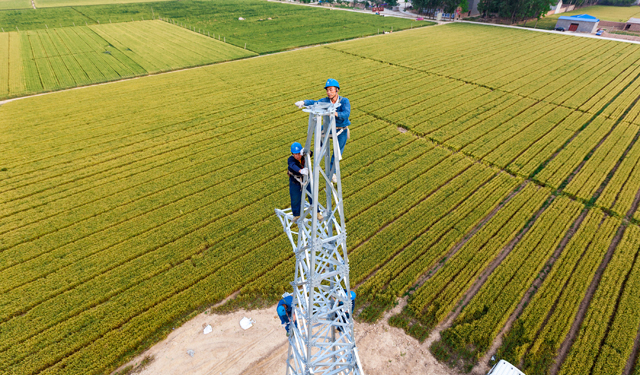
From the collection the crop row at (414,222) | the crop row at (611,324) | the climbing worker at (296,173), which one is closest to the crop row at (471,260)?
the crop row at (414,222)

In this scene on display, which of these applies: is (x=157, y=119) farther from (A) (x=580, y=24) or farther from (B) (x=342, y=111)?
(A) (x=580, y=24)

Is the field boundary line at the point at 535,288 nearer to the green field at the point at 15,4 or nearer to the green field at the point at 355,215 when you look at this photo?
the green field at the point at 355,215

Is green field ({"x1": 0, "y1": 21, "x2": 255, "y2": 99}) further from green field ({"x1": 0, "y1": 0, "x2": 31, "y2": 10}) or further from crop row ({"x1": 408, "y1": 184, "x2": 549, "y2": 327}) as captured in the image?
green field ({"x1": 0, "y1": 0, "x2": 31, "y2": 10})

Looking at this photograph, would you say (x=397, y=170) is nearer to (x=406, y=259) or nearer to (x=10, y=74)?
(x=406, y=259)

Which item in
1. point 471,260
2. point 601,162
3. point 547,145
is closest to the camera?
point 471,260

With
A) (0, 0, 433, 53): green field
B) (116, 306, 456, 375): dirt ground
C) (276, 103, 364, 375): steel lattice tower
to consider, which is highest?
(0, 0, 433, 53): green field

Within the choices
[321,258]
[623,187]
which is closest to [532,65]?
[623,187]

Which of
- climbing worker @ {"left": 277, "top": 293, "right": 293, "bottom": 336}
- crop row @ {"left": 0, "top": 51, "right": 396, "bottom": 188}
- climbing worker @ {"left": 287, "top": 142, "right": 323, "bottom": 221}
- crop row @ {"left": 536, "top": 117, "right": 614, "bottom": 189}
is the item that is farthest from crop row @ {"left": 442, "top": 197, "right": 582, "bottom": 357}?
crop row @ {"left": 0, "top": 51, "right": 396, "bottom": 188}
